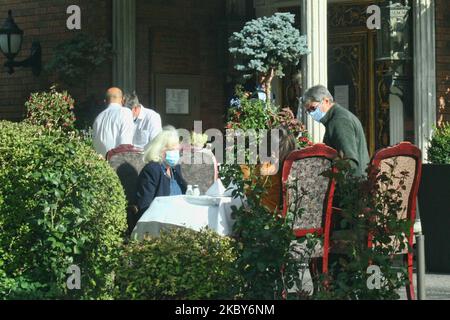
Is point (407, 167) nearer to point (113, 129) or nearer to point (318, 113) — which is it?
point (318, 113)

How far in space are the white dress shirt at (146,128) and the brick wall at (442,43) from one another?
3950 millimetres

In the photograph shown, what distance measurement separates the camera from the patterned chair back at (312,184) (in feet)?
28.9

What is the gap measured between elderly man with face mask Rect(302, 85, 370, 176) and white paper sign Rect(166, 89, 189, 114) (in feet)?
22.6

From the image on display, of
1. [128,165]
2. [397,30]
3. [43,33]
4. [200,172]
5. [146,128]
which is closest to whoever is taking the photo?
[128,165]

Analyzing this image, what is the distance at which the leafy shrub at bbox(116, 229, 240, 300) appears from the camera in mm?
7242

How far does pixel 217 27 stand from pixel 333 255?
845 centimetres

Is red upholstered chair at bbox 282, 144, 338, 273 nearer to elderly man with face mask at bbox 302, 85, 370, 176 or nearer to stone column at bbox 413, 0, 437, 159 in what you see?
elderly man with face mask at bbox 302, 85, 370, 176

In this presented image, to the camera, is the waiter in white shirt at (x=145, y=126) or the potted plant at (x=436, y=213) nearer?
the potted plant at (x=436, y=213)

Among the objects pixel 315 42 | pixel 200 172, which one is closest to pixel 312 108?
pixel 200 172

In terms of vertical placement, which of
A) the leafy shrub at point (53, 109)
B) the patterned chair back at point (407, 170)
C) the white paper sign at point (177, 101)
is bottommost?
the patterned chair back at point (407, 170)

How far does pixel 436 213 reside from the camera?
11367 millimetres

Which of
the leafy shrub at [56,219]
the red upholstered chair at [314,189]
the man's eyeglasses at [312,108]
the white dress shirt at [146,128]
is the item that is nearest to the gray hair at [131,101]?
the white dress shirt at [146,128]

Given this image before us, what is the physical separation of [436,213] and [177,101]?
21.0 ft

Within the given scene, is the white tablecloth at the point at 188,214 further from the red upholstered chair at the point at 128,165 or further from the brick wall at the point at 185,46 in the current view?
the brick wall at the point at 185,46
